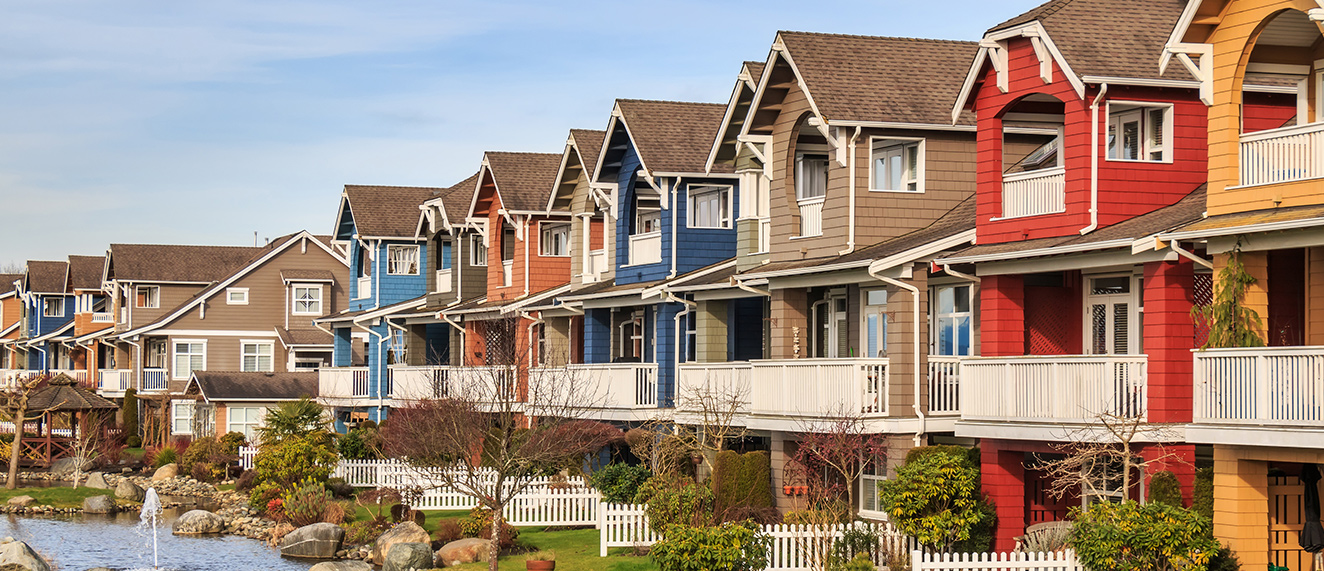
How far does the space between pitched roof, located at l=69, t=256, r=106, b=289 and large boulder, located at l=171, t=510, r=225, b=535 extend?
49.1m

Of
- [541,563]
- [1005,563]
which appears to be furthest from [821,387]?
[1005,563]

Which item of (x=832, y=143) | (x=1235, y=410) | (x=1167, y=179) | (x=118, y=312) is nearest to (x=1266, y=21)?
(x=1167, y=179)

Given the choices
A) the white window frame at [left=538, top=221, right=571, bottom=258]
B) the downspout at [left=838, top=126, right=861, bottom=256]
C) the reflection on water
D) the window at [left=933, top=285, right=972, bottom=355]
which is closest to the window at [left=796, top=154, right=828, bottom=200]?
the downspout at [left=838, top=126, right=861, bottom=256]

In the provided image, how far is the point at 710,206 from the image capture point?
135 ft

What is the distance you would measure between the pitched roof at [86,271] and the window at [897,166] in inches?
2717

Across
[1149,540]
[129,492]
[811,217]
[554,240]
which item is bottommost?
[129,492]

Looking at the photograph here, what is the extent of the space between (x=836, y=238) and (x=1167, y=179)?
25.8 ft

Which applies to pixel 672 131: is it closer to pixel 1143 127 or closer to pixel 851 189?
pixel 851 189

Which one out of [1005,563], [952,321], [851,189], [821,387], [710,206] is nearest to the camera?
[1005,563]

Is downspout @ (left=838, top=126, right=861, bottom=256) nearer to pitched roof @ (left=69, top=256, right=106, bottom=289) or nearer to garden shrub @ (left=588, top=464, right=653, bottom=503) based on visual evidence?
garden shrub @ (left=588, top=464, right=653, bottom=503)

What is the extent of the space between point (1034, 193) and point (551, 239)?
26.1 metres

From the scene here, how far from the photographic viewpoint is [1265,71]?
24.3 meters

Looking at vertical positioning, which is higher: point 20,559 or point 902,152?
point 902,152

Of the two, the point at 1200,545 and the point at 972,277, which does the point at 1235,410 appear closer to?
the point at 1200,545
